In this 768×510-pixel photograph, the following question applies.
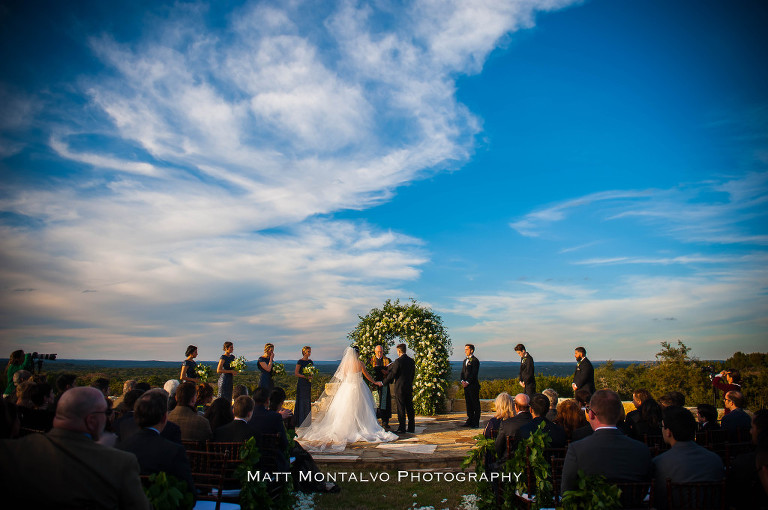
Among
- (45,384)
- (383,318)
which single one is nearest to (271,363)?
(383,318)

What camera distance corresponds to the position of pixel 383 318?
13.6 metres

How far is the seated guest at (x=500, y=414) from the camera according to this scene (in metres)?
5.29

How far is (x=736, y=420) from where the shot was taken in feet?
18.2

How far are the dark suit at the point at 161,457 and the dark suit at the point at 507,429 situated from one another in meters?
3.04

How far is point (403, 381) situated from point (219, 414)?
562cm

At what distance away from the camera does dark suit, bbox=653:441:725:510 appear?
10.6 feet

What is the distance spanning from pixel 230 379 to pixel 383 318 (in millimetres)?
4831

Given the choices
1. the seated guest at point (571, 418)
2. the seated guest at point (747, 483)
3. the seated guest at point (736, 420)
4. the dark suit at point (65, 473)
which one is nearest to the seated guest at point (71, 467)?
the dark suit at point (65, 473)

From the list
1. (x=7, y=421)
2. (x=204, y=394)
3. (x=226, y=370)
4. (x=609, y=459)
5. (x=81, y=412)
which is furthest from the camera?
(x=226, y=370)

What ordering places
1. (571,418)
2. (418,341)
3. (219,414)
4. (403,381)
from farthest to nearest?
(418,341)
(403,381)
(219,414)
(571,418)

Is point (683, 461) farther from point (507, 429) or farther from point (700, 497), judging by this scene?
point (507, 429)

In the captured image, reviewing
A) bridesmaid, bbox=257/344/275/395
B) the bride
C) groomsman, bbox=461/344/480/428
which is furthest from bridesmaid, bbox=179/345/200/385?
groomsman, bbox=461/344/480/428

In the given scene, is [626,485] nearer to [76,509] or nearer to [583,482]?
[583,482]

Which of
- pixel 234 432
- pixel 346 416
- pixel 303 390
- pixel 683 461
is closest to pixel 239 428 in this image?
pixel 234 432
